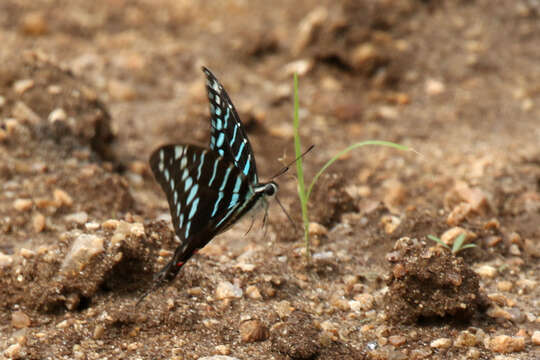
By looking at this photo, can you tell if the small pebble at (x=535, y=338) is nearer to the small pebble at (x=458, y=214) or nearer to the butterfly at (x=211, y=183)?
the small pebble at (x=458, y=214)

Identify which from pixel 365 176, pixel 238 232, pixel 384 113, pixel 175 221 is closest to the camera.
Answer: pixel 175 221

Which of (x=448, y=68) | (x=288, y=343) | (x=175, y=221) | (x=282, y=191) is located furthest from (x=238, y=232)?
(x=448, y=68)

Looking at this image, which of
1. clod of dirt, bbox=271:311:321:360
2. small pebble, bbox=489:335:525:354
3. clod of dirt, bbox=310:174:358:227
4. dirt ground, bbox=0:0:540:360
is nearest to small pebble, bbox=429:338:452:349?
dirt ground, bbox=0:0:540:360

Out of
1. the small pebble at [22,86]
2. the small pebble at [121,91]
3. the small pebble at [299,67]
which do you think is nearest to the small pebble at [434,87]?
the small pebble at [299,67]

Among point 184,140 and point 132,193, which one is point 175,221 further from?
point 184,140

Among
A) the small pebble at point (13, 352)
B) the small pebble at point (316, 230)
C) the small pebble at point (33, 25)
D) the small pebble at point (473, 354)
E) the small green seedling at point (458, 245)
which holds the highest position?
the small pebble at point (33, 25)

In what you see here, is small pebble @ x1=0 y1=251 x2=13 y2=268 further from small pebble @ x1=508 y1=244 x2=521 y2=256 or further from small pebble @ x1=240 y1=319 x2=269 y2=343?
small pebble @ x1=508 y1=244 x2=521 y2=256
